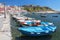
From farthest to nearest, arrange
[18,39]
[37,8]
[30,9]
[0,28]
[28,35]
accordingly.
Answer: [37,8] < [30,9] < [28,35] < [18,39] < [0,28]

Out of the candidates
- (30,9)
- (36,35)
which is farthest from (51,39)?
(30,9)

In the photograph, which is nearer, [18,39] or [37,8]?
[18,39]

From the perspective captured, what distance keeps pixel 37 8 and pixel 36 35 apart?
163161mm

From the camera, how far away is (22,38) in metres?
26.3

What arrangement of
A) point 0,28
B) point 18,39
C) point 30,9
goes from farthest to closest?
point 30,9, point 18,39, point 0,28

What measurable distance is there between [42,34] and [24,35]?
267cm

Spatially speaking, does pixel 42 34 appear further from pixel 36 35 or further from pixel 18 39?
pixel 18 39

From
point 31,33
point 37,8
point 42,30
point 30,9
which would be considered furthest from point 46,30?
point 37,8

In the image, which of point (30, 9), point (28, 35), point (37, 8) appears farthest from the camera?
point (37, 8)

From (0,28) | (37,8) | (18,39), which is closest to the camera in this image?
(0,28)

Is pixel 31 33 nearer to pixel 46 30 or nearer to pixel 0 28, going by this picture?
pixel 46 30

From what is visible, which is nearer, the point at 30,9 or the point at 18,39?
the point at 18,39

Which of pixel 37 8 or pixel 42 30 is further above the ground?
pixel 37 8

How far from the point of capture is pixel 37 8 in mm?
189125
